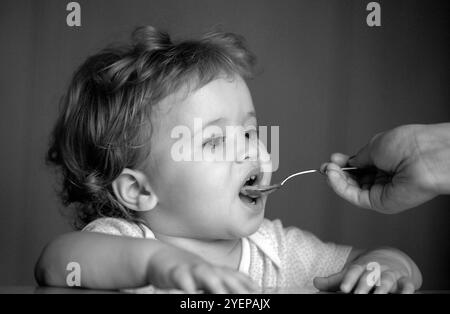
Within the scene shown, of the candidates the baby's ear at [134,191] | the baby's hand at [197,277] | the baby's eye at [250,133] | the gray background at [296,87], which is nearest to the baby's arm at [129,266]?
the baby's hand at [197,277]

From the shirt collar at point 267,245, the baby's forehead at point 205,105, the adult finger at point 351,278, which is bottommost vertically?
the shirt collar at point 267,245

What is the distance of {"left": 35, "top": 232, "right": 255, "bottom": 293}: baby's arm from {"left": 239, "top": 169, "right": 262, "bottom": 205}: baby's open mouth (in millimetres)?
249

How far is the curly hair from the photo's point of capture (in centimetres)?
96

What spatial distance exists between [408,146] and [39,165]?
0.99 meters

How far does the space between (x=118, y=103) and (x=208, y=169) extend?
20 cm

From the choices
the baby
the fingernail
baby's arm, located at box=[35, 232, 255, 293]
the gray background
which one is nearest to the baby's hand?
baby's arm, located at box=[35, 232, 255, 293]

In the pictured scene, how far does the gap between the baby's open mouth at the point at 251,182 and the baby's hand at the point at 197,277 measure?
0.29m

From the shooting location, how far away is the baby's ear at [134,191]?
959 millimetres

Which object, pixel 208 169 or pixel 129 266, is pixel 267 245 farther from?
pixel 129 266

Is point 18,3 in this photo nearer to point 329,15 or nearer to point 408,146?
point 329,15

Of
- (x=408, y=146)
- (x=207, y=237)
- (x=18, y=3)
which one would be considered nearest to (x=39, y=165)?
(x=18, y=3)

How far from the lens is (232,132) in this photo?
93 centimetres

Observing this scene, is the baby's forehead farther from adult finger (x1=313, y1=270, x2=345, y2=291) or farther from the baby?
adult finger (x1=313, y1=270, x2=345, y2=291)

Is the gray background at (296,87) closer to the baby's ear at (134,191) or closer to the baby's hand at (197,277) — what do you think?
the baby's ear at (134,191)
